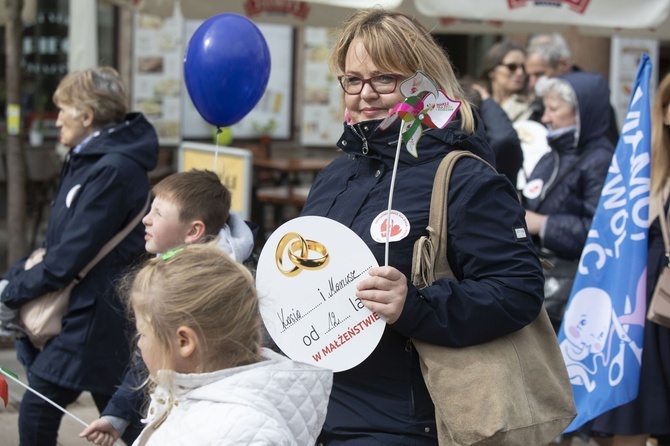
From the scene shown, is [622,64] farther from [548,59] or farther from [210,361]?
[210,361]

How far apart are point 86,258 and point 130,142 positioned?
1.75 feet

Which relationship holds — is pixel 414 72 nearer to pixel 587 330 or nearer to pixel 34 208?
pixel 587 330

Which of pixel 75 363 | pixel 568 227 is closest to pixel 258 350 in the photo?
pixel 75 363

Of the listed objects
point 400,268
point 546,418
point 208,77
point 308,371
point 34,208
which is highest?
point 208,77

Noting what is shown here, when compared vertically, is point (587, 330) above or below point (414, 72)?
below

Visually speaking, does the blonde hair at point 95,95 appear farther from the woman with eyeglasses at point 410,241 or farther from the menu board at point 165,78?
the menu board at point 165,78

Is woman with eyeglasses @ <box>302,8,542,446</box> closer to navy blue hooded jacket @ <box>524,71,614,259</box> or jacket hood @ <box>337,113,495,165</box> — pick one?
jacket hood @ <box>337,113,495,165</box>

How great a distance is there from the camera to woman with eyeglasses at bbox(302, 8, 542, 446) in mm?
2283

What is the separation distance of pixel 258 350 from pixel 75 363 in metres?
1.94

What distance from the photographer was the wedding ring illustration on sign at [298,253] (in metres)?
2.38

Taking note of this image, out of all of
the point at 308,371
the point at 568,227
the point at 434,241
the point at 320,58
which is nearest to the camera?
the point at 308,371

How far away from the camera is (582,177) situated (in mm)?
4668

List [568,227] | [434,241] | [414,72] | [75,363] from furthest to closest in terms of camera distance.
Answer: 1. [568,227]
2. [75,363]
3. [414,72]
4. [434,241]

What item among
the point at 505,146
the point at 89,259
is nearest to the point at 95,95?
the point at 89,259
